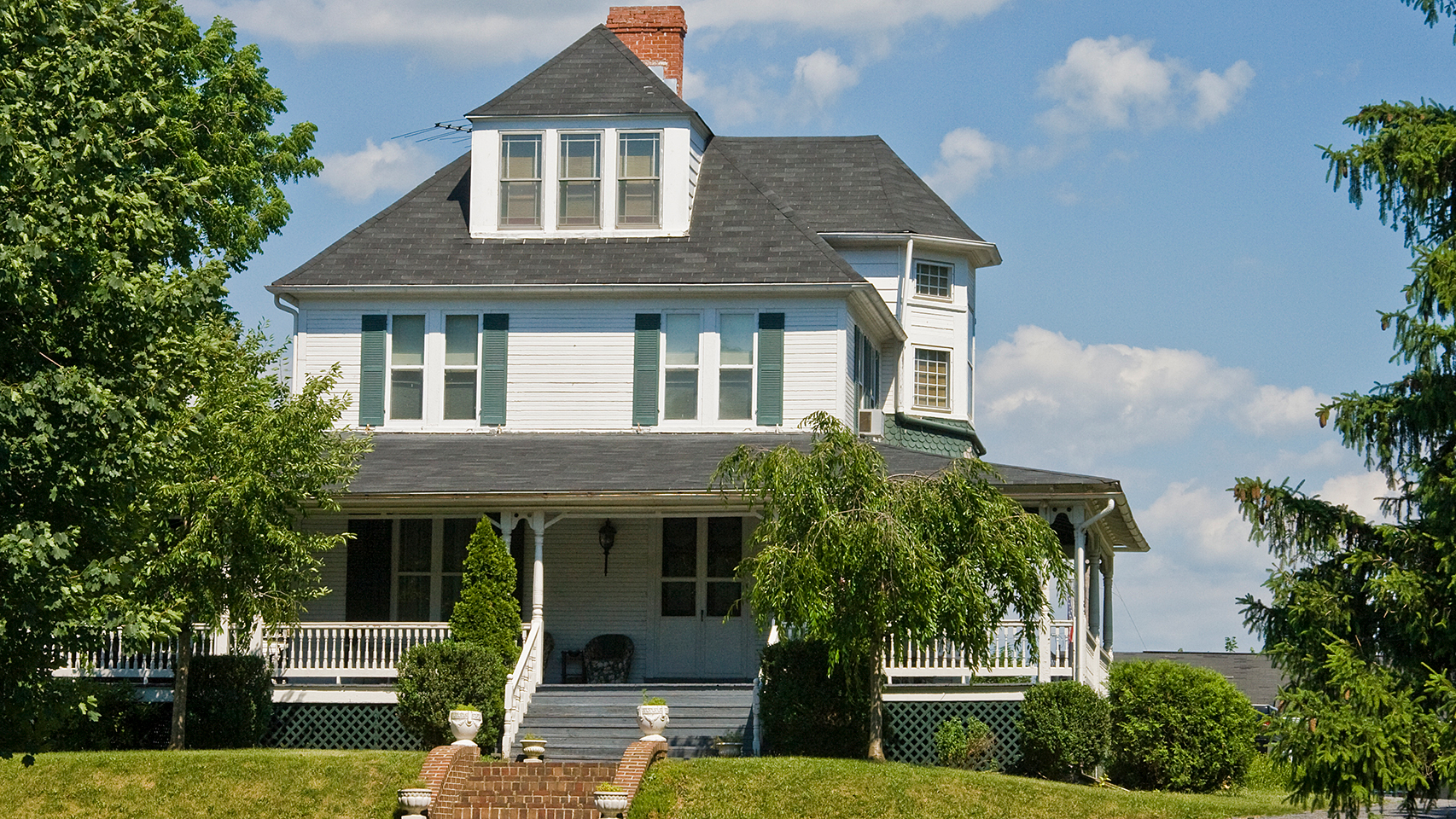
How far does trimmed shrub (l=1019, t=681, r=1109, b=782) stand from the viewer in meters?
20.3

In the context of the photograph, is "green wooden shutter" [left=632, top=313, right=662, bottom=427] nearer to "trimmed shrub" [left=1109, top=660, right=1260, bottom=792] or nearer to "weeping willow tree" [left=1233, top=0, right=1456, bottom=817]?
"trimmed shrub" [left=1109, top=660, right=1260, bottom=792]

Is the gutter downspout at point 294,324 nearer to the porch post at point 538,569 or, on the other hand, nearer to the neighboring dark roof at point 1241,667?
the porch post at point 538,569

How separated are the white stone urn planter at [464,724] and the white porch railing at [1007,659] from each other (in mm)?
5033

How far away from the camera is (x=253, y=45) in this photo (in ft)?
98.8

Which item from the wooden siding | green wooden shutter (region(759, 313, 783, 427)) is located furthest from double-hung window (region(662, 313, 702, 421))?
green wooden shutter (region(759, 313, 783, 427))

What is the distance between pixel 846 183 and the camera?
3122cm

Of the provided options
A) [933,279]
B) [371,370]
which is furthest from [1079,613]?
[371,370]

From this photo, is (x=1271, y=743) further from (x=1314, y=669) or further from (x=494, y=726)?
(x=494, y=726)

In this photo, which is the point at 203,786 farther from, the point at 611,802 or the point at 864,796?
the point at 864,796

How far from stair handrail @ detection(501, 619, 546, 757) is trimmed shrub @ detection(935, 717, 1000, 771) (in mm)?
5133

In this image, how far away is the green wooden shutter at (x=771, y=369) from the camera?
25609 millimetres

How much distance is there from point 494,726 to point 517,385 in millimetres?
6727

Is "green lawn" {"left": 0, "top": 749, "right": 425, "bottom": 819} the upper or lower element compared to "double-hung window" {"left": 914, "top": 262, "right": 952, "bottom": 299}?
lower

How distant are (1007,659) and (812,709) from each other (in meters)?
2.84
